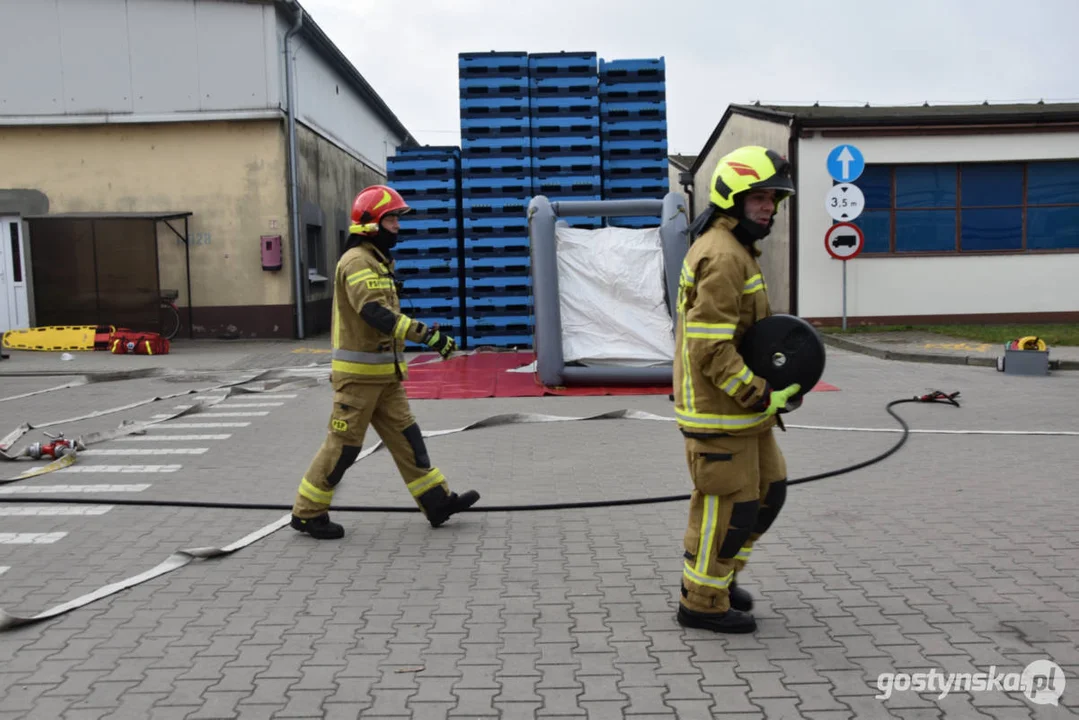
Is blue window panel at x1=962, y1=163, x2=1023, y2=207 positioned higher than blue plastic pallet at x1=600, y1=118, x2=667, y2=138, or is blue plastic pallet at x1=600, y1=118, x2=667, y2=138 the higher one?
blue plastic pallet at x1=600, y1=118, x2=667, y2=138

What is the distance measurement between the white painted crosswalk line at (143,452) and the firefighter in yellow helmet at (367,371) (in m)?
3.44

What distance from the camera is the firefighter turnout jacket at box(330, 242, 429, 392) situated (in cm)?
597

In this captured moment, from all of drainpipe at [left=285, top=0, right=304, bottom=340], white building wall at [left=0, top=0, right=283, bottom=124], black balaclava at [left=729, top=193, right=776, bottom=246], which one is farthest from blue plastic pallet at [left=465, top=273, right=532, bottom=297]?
black balaclava at [left=729, top=193, right=776, bottom=246]

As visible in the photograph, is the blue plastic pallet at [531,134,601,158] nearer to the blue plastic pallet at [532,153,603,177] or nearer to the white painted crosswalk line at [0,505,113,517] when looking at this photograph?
the blue plastic pallet at [532,153,603,177]

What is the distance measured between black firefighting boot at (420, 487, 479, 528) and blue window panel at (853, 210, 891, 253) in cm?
1703

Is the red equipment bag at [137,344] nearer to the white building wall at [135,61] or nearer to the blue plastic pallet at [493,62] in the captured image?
the white building wall at [135,61]

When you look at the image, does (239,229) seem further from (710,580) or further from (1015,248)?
(710,580)

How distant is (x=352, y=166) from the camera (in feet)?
97.3

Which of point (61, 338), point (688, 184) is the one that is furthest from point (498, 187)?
point (688, 184)

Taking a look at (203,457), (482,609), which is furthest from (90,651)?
(203,457)

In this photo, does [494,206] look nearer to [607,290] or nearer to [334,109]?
[607,290]

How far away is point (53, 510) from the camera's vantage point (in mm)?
7020

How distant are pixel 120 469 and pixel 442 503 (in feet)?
11.3

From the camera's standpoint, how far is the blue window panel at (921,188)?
2181 centimetres
